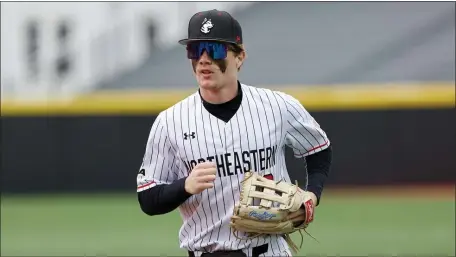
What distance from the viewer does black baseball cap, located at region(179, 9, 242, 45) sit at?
3586mm

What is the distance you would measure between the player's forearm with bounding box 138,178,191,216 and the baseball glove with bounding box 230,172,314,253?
214 mm

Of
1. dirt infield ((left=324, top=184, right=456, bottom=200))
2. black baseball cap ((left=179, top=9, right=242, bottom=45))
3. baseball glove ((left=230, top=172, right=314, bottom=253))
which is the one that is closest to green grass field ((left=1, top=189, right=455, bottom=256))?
dirt infield ((left=324, top=184, right=456, bottom=200))

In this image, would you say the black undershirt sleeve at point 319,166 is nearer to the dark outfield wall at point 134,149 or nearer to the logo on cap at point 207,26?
the logo on cap at point 207,26

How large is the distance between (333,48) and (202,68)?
12.4 meters

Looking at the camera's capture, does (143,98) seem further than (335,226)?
Yes

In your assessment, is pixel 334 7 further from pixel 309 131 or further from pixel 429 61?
pixel 309 131

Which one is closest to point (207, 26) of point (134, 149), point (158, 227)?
point (158, 227)

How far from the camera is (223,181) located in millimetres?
3697

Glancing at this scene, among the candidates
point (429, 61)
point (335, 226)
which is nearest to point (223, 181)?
point (335, 226)

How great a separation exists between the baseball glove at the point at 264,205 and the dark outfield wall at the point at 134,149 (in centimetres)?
806

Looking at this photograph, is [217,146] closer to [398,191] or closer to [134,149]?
[398,191]

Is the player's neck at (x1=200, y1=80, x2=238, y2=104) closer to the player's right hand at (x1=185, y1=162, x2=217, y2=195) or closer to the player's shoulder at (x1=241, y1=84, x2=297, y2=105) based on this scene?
the player's shoulder at (x1=241, y1=84, x2=297, y2=105)

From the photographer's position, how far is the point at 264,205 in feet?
11.8

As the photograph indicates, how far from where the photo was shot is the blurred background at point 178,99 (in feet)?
30.1
